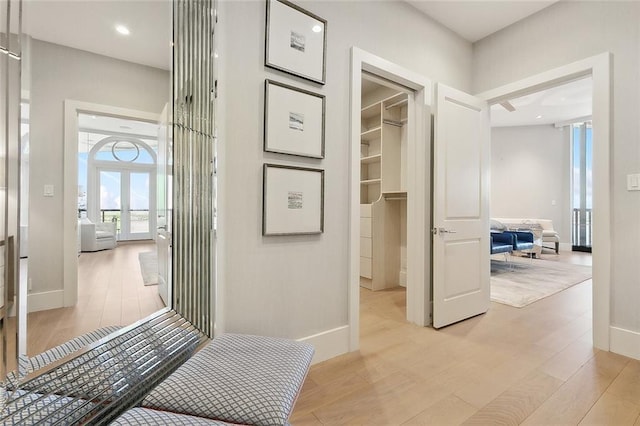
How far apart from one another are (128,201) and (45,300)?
42cm

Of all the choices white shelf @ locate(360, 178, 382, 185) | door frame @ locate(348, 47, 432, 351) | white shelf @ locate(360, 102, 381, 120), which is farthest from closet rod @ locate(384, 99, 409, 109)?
door frame @ locate(348, 47, 432, 351)

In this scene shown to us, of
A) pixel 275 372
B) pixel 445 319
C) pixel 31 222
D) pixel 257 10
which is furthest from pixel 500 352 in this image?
pixel 257 10

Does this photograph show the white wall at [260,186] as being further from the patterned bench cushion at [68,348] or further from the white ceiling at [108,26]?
the patterned bench cushion at [68,348]

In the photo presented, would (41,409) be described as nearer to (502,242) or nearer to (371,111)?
(371,111)

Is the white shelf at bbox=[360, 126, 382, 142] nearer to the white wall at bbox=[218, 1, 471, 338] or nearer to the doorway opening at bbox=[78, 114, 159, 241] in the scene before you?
the white wall at bbox=[218, 1, 471, 338]

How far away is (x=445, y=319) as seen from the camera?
8.35ft

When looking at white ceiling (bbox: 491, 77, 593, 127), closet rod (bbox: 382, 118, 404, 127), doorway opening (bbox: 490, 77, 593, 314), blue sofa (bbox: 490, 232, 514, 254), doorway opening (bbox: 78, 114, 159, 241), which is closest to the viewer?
doorway opening (bbox: 78, 114, 159, 241)

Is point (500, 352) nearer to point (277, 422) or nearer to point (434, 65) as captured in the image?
point (277, 422)

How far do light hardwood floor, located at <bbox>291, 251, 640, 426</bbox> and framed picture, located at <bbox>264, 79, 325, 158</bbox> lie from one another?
141cm

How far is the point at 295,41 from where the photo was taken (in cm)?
184

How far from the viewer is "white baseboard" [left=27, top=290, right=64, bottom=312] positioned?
807mm

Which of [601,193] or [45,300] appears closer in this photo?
[45,300]

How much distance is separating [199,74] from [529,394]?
97.4 inches

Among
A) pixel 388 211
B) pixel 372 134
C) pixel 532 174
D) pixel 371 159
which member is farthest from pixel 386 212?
pixel 532 174
